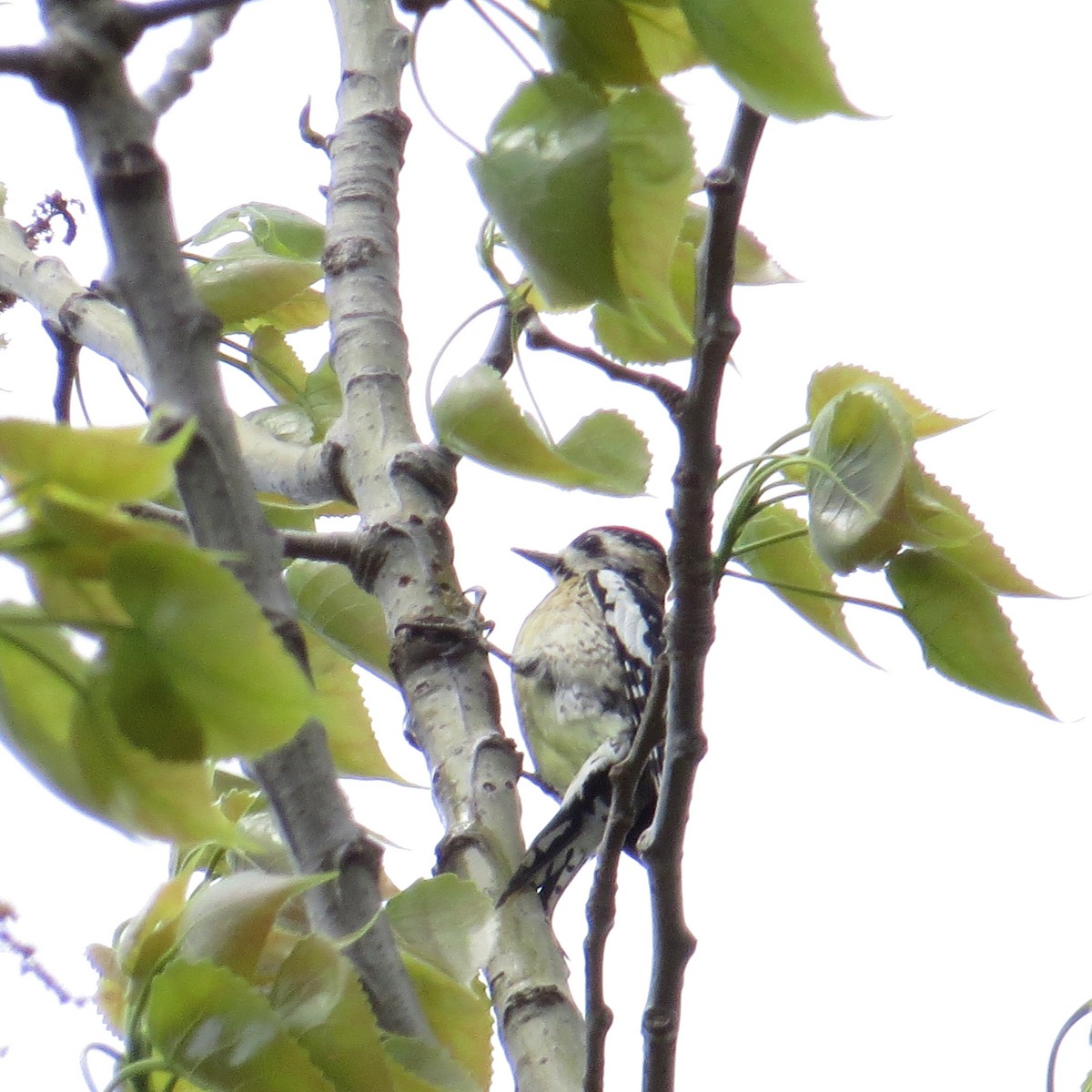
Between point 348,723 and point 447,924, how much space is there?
280mm

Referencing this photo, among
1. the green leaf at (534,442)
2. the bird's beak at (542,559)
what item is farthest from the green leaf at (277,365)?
the bird's beak at (542,559)

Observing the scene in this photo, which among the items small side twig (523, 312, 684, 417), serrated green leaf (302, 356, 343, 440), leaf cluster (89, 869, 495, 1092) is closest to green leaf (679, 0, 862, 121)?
small side twig (523, 312, 684, 417)

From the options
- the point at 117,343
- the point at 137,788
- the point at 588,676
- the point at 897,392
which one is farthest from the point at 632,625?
the point at 137,788

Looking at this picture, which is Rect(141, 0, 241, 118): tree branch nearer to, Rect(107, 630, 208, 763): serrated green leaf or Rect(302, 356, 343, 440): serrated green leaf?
Rect(107, 630, 208, 763): serrated green leaf

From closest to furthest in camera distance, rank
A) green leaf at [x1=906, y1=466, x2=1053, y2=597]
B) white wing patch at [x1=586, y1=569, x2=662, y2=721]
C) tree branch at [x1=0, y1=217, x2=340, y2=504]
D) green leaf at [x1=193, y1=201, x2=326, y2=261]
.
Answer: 1. green leaf at [x1=906, y1=466, x2=1053, y2=597]
2. tree branch at [x1=0, y1=217, x2=340, y2=504]
3. green leaf at [x1=193, y1=201, x2=326, y2=261]
4. white wing patch at [x1=586, y1=569, x2=662, y2=721]

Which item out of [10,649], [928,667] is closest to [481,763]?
[928,667]

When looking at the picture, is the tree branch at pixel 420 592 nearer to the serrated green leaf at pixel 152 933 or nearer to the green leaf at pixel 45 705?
the serrated green leaf at pixel 152 933

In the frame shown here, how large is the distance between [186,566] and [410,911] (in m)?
0.60

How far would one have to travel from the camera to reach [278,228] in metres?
1.87

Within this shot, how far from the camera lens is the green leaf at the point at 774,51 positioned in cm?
68

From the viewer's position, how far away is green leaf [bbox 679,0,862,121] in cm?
68

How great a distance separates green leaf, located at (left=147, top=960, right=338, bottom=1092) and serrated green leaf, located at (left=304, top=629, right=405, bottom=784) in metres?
0.50

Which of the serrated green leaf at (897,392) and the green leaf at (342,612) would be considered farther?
the green leaf at (342,612)

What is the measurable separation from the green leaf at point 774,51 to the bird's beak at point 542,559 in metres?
3.24
